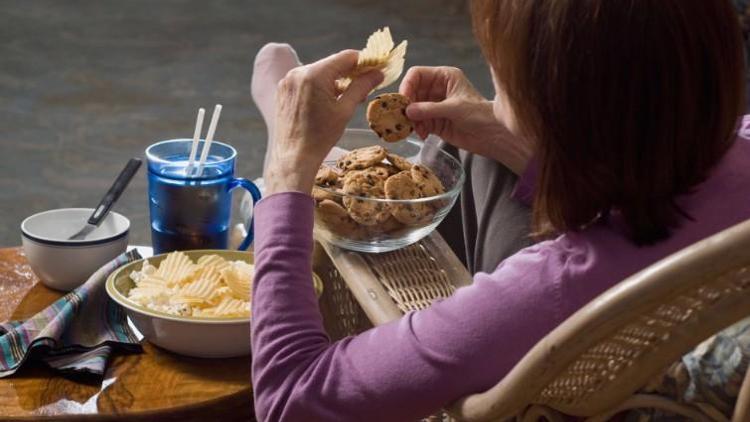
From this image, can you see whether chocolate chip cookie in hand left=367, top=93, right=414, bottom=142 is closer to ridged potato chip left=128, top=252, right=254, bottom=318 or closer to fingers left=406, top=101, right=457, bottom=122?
fingers left=406, top=101, right=457, bottom=122

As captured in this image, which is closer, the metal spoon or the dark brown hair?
the dark brown hair

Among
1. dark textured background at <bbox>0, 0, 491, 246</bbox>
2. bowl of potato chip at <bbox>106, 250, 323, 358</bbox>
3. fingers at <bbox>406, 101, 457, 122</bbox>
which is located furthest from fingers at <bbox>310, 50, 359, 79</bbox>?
dark textured background at <bbox>0, 0, 491, 246</bbox>

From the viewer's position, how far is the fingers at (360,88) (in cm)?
103

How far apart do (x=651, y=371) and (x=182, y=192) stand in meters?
0.80

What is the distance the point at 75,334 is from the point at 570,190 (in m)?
0.65

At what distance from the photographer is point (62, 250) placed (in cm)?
130

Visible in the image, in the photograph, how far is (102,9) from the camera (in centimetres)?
525

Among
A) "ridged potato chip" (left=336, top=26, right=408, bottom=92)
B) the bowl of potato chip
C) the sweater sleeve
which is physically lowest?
the bowl of potato chip

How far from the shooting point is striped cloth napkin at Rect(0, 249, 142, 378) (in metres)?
1.13

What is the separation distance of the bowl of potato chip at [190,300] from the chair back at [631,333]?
385 mm

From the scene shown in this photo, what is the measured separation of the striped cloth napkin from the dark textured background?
5.53 feet

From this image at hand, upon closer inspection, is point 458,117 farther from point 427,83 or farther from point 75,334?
point 75,334

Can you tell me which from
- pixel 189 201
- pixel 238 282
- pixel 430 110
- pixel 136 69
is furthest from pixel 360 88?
pixel 136 69

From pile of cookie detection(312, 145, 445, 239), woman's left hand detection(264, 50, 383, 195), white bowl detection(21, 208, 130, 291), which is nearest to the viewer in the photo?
woman's left hand detection(264, 50, 383, 195)
